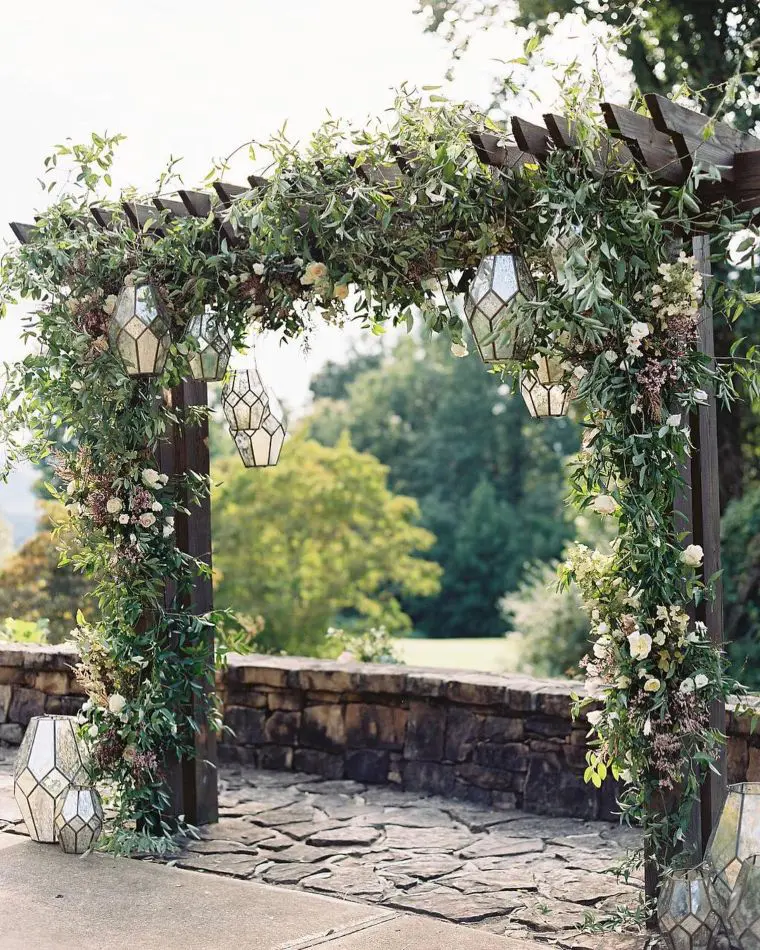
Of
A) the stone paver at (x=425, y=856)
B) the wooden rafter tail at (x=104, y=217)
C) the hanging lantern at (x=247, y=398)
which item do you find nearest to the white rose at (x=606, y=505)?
the stone paver at (x=425, y=856)

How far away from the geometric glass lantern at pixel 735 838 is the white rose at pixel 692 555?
0.69 m

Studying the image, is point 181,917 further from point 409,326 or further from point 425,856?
point 409,326

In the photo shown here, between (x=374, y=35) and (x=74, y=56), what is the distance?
13.0 feet

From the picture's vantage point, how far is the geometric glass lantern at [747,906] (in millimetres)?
3301

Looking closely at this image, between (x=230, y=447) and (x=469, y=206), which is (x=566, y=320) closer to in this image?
(x=469, y=206)

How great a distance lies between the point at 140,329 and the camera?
4570 millimetres

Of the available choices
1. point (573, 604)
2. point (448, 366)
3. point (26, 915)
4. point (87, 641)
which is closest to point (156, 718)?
point (87, 641)

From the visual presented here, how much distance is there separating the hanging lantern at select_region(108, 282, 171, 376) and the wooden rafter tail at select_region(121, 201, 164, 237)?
24 cm

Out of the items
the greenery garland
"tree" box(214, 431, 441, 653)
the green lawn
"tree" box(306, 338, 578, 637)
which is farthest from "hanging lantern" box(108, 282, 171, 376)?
"tree" box(306, 338, 578, 637)

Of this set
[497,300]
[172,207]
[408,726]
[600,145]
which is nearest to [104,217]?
[172,207]

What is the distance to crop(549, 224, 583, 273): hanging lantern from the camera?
349 centimetres

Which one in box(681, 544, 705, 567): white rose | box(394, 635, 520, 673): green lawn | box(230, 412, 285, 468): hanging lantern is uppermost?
box(230, 412, 285, 468): hanging lantern

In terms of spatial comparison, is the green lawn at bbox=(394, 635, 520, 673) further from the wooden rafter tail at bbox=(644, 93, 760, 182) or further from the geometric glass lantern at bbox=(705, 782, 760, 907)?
the wooden rafter tail at bbox=(644, 93, 760, 182)

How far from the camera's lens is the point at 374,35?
44.7 feet
